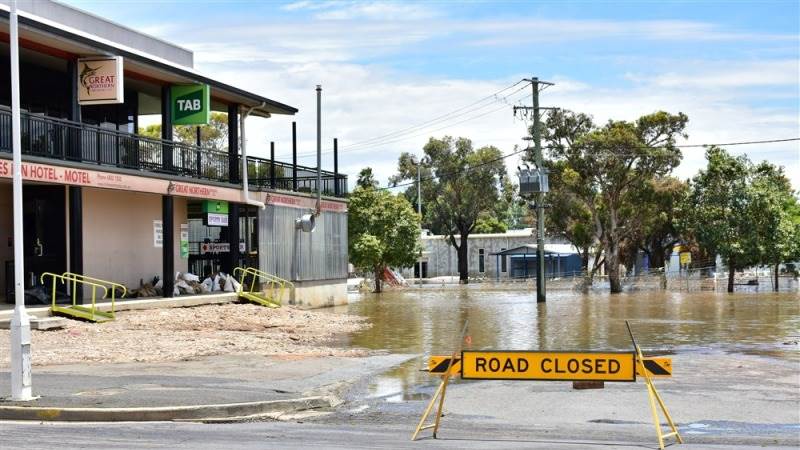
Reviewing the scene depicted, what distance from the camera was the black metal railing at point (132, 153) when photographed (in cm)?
2614

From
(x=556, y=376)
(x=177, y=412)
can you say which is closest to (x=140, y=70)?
(x=177, y=412)

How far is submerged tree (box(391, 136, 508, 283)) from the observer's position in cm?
8756

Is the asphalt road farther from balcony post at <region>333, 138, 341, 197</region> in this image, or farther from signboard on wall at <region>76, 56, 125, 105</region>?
balcony post at <region>333, 138, 341, 197</region>

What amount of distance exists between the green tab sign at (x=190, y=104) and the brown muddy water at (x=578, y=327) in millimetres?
8825

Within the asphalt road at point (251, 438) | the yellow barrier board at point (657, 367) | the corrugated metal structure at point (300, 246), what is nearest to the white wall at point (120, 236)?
the corrugated metal structure at point (300, 246)

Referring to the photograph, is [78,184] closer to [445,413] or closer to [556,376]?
[445,413]

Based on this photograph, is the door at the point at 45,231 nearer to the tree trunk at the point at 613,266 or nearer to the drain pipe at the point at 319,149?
the drain pipe at the point at 319,149

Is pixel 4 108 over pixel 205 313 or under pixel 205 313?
over

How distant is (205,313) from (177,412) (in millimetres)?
17190

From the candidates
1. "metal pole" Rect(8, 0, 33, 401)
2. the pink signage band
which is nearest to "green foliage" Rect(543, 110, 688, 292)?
the pink signage band

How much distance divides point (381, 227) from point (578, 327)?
118 ft

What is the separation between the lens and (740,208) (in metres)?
61.6

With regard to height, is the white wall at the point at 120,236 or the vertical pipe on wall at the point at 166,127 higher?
the vertical pipe on wall at the point at 166,127

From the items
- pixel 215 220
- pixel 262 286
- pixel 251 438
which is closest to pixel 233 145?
pixel 215 220
